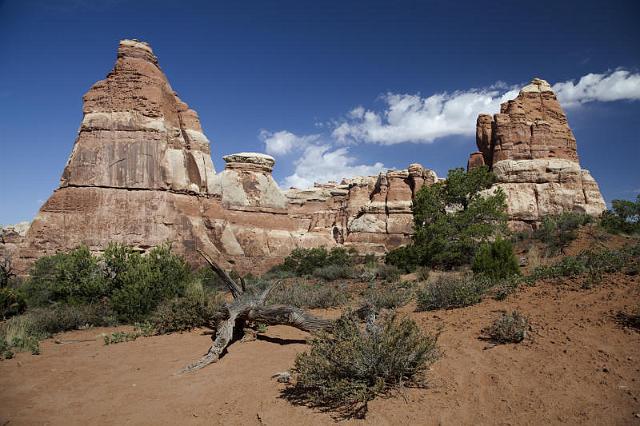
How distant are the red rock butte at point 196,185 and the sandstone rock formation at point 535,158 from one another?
0.11m

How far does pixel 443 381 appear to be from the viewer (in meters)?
4.32

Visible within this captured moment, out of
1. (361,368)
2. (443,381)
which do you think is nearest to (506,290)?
(443,381)

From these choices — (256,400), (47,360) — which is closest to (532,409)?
(256,400)

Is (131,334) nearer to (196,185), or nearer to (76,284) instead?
(76,284)

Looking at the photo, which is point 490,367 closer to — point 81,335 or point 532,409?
point 532,409

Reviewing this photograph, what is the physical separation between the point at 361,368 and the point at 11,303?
43.3 feet

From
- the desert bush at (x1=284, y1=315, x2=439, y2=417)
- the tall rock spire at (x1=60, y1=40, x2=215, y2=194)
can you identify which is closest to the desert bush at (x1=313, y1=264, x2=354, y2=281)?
the desert bush at (x1=284, y1=315, x2=439, y2=417)

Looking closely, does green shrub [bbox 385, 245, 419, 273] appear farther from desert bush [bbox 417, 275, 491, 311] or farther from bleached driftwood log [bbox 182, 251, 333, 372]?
bleached driftwood log [bbox 182, 251, 333, 372]

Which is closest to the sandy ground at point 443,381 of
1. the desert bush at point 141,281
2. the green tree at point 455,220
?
the desert bush at point 141,281

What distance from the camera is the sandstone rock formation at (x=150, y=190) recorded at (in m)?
27.5

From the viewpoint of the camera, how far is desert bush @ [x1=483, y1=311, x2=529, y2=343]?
5.09m

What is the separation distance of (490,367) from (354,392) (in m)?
1.78

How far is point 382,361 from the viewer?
419 centimetres

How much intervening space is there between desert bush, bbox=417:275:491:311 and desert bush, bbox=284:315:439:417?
3.65 meters
